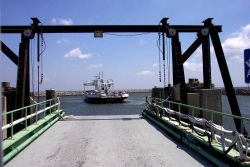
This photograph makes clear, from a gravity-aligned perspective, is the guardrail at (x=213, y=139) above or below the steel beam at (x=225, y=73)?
below

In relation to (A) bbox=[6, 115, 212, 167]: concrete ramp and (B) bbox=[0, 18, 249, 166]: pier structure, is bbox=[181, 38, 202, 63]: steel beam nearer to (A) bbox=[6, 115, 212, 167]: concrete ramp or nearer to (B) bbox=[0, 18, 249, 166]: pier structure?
(B) bbox=[0, 18, 249, 166]: pier structure

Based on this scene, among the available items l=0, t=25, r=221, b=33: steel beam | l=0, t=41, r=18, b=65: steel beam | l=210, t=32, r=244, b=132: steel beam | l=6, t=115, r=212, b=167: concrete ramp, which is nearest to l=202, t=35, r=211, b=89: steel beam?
l=210, t=32, r=244, b=132: steel beam

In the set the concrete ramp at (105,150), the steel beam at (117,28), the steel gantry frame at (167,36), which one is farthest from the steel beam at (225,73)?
the concrete ramp at (105,150)

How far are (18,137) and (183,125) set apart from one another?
19.3 ft

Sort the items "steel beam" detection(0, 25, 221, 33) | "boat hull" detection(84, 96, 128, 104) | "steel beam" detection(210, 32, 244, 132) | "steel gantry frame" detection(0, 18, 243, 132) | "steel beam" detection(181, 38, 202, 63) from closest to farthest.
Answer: "steel beam" detection(210, 32, 244, 132), "steel gantry frame" detection(0, 18, 243, 132), "steel beam" detection(0, 25, 221, 33), "steel beam" detection(181, 38, 202, 63), "boat hull" detection(84, 96, 128, 104)

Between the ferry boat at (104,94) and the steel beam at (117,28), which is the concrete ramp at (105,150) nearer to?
the steel beam at (117,28)

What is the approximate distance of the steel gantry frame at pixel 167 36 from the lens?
59.8ft

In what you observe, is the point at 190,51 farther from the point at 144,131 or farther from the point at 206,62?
the point at 144,131

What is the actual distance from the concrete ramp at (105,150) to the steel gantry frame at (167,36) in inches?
192

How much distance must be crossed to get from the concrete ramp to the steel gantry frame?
4.87 meters

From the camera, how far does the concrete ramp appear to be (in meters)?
9.12

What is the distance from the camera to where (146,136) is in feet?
43.8

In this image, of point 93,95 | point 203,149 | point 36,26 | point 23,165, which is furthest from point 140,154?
point 93,95

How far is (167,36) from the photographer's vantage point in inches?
767
